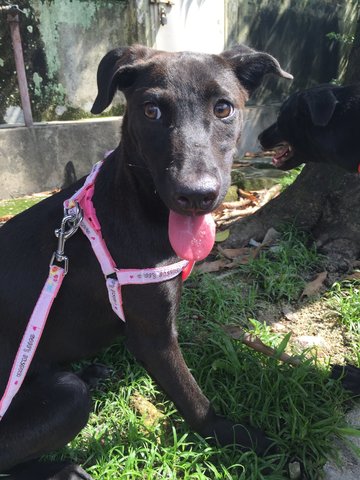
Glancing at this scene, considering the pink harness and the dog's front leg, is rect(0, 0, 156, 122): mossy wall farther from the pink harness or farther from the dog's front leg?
the dog's front leg

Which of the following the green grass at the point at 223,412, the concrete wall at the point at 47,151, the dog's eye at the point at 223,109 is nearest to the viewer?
the dog's eye at the point at 223,109

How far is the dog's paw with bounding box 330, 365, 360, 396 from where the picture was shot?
2.22 m

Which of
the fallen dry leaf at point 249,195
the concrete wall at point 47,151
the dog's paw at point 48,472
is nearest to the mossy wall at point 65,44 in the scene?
the concrete wall at point 47,151

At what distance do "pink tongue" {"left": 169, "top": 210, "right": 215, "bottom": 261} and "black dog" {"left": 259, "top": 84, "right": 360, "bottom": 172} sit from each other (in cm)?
121

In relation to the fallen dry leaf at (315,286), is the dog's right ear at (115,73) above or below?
above

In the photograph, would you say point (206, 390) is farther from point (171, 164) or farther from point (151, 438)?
point (171, 164)

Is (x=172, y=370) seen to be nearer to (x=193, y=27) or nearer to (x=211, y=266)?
(x=211, y=266)

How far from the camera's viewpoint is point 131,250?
6.19ft

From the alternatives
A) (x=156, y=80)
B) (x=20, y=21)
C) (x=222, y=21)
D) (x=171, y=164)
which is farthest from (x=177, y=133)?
(x=222, y=21)

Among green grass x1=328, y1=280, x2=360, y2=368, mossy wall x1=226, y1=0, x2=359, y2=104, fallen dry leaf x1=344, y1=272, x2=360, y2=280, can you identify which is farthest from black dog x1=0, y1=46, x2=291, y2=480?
mossy wall x1=226, y1=0, x2=359, y2=104

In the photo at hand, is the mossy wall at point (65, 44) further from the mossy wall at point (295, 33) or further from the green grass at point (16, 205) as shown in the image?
the mossy wall at point (295, 33)

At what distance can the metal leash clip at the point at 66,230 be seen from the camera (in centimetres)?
179

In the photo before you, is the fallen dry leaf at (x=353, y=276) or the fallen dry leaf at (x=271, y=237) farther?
the fallen dry leaf at (x=271, y=237)

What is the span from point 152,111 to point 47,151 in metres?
3.81
